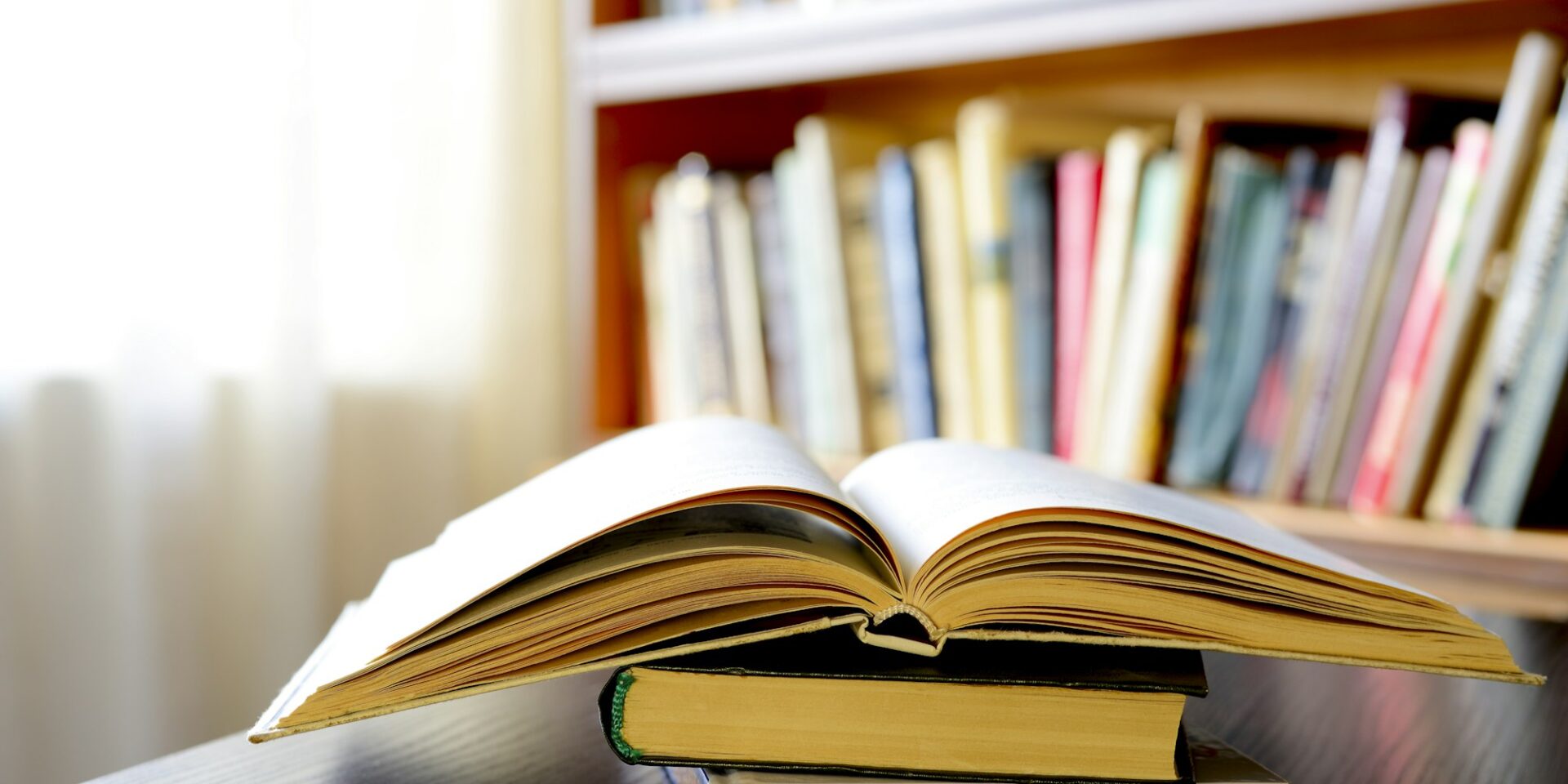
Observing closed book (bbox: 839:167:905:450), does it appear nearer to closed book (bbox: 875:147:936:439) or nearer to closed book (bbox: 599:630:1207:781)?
closed book (bbox: 875:147:936:439)

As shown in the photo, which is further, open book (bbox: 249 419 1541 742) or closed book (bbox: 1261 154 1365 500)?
closed book (bbox: 1261 154 1365 500)

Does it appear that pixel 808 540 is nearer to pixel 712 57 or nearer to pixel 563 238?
pixel 712 57

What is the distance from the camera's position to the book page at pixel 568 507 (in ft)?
1.16

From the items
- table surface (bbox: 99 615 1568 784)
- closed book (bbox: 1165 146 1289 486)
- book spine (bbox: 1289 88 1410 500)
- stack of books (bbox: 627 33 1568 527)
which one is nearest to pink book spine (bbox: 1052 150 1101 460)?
stack of books (bbox: 627 33 1568 527)

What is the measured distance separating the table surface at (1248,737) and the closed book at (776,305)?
0.69 m

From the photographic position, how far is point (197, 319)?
94 cm

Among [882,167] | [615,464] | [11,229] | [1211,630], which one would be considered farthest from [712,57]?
[1211,630]

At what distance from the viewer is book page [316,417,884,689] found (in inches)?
14.0

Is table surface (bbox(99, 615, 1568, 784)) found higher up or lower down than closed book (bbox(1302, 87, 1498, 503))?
lower down

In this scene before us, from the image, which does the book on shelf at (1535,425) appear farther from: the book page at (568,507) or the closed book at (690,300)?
the closed book at (690,300)

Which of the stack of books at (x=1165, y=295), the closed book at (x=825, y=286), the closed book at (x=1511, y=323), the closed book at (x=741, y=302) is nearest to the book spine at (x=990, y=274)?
the stack of books at (x=1165, y=295)

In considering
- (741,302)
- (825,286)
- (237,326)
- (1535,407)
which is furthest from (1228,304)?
(237,326)

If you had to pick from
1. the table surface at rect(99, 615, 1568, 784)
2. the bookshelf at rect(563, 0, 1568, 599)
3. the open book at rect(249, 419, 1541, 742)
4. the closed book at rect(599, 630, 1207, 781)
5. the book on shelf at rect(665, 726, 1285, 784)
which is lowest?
the table surface at rect(99, 615, 1568, 784)

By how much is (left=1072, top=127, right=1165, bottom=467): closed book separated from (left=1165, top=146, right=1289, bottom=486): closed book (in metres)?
0.07
